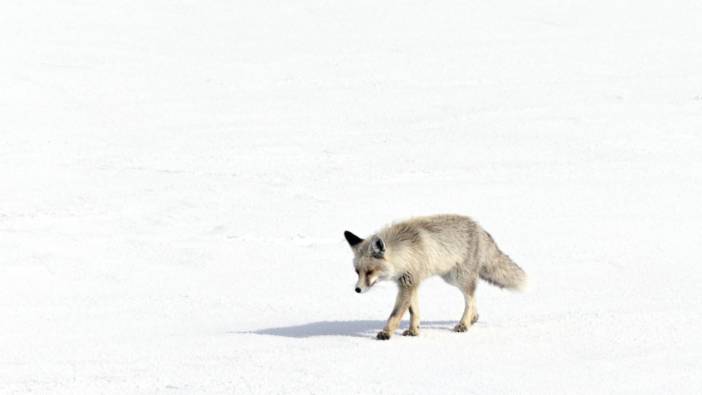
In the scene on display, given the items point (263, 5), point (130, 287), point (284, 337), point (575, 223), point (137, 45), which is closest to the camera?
point (284, 337)

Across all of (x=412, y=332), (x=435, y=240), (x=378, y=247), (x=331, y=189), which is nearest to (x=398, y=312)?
(x=412, y=332)

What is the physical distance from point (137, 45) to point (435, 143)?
12712mm

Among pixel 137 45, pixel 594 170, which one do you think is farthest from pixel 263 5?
pixel 594 170

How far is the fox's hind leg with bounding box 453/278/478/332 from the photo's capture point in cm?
921

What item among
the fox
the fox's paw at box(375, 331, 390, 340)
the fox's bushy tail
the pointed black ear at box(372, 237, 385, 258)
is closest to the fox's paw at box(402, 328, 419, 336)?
the fox

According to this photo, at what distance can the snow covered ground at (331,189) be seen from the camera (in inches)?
320

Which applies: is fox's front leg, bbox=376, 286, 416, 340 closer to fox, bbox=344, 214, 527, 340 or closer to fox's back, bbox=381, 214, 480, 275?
fox, bbox=344, 214, 527, 340

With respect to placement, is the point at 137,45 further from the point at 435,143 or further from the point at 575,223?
the point at 575,223

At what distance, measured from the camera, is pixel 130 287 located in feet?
37.4

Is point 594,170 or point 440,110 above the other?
point 440,110

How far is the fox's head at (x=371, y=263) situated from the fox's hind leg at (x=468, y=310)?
0.93 metres

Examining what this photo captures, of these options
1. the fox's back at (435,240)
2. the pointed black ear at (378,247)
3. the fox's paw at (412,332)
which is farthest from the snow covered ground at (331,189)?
the pointed black ear at (378,247)

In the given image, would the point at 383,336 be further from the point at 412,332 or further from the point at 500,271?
the point at 500,271

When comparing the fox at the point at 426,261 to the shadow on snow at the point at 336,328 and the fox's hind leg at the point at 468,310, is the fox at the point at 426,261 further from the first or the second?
the shadow on snow at the point at 336,328
